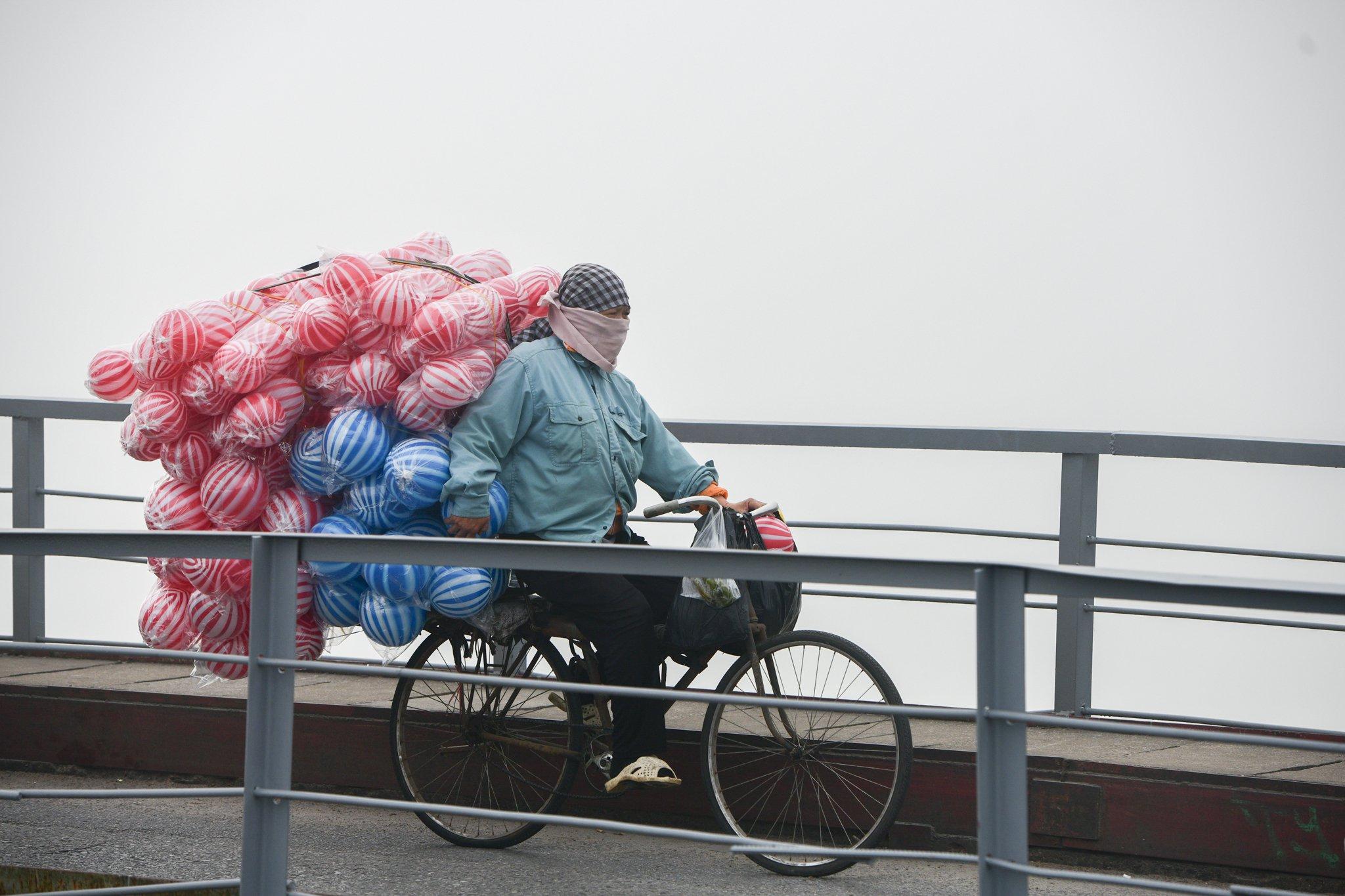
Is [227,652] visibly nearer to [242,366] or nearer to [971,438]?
[242,366]

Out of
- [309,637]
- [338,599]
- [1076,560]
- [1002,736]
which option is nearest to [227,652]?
[309,637]

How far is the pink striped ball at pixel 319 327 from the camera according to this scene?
14.9 ft

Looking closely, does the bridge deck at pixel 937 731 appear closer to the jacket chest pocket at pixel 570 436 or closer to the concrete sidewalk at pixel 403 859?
the concrete sidewalk at pixel 403 859

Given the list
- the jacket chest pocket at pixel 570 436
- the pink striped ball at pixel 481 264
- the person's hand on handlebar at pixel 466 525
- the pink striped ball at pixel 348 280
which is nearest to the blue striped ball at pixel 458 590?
the person's hand on handlebar at pixel 466 525

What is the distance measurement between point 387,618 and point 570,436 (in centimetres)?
80

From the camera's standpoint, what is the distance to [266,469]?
4.68 m

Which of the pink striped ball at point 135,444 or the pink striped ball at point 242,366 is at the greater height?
the pink striped ball at point 242,366

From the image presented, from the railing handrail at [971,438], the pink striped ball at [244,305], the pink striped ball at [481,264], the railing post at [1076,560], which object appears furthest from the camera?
the railing post at [1076,560]

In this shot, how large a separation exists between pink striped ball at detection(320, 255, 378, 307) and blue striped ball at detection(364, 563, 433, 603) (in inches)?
34.2

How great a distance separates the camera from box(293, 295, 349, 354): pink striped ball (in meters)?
4.54

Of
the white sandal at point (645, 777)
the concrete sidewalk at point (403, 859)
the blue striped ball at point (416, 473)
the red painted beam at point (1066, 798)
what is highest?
the blue striped ball at point (416, 473)

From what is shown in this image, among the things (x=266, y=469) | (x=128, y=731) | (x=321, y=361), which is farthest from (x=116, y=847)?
(x=321, y=361)

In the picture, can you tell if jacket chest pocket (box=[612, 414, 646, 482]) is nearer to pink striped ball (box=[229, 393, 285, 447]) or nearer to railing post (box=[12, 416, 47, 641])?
pink striped ball (box=[229, 393, 285, 447])

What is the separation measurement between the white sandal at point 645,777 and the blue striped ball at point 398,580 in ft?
2.73
